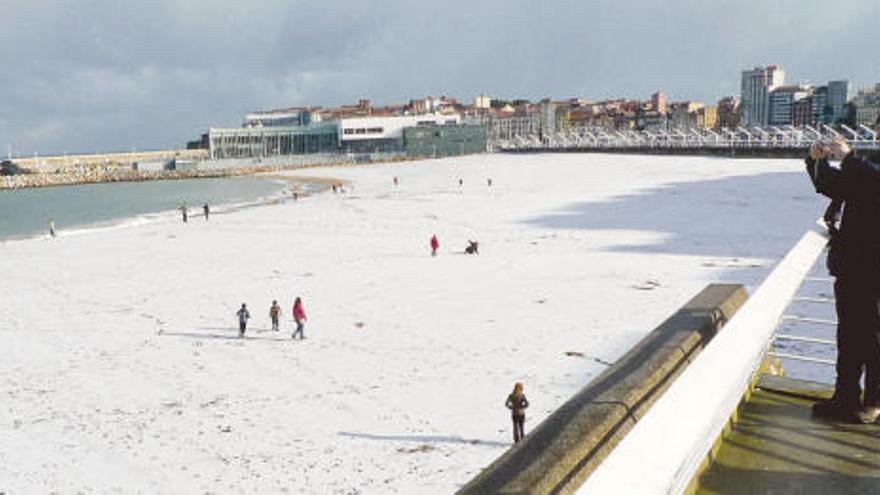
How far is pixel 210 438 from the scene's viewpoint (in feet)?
34.8

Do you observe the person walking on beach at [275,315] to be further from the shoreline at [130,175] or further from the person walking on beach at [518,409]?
the shoreline at [130,175]

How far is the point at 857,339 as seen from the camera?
11.7ft

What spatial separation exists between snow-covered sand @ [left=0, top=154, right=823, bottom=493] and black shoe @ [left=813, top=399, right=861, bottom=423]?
6.01 meters

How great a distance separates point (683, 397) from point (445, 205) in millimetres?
47392

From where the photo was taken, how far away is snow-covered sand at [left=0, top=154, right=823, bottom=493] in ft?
32.6

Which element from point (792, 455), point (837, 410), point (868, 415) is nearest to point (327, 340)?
point (837, 410)

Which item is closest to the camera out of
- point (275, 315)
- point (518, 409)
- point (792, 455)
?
point (792, 455)

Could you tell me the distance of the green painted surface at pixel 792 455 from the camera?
293 centimetres

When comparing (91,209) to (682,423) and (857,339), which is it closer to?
(857,339)

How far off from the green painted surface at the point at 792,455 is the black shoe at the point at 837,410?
46 mm

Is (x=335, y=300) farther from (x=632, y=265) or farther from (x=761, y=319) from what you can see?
(x=761, y=319)

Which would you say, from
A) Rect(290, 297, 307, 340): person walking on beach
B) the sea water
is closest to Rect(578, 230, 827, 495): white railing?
Rect(290, 297, 307, 340): person walking on beach

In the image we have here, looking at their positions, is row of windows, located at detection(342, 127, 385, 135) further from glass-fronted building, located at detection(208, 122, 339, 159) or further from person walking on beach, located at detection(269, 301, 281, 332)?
person walking on beach, located at detection(269, 301, 281, 332)

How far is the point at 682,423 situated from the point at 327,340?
14.4 m
